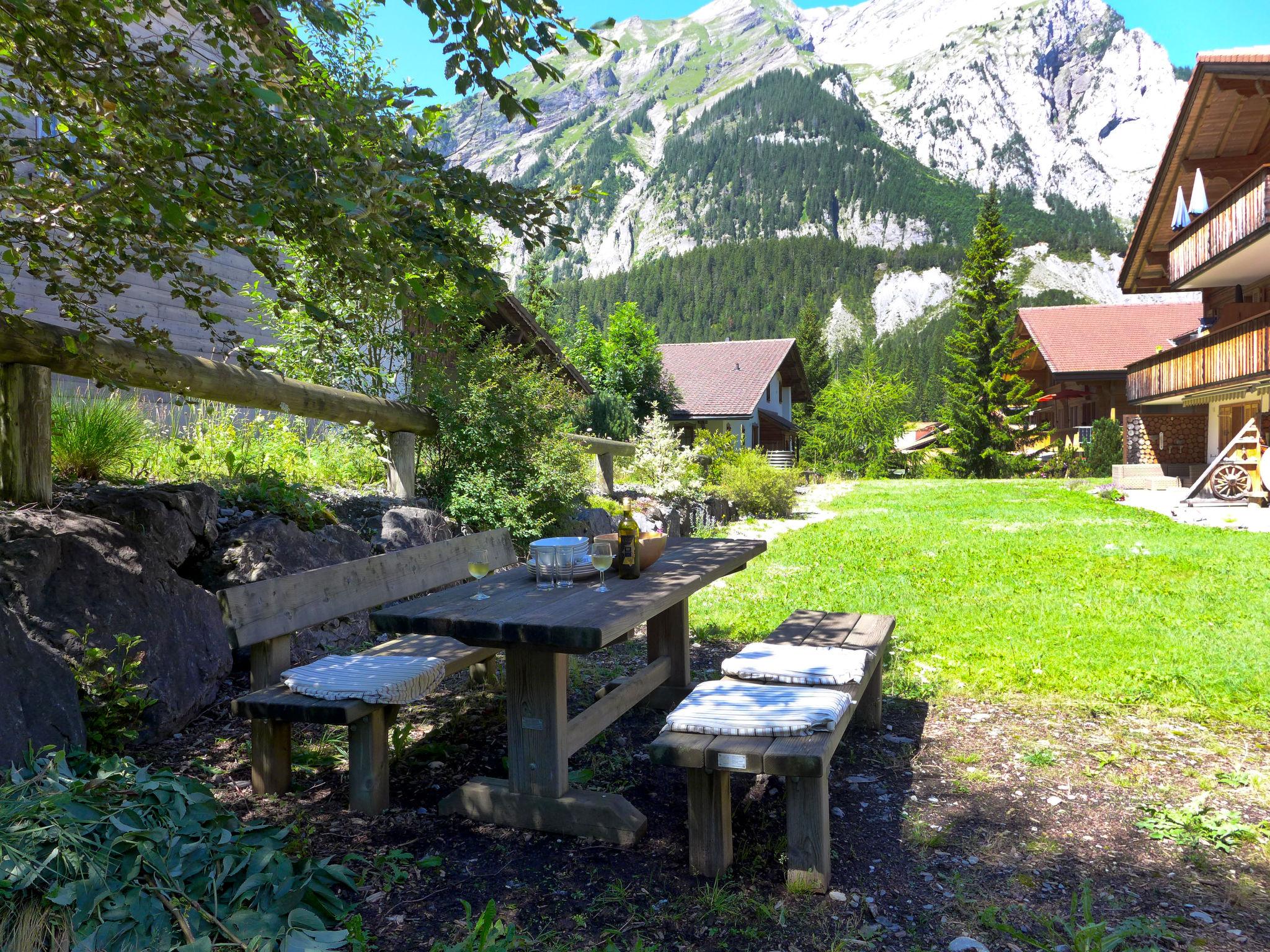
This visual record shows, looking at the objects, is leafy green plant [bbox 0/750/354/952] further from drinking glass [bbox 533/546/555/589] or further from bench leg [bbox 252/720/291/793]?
drinking glass [bbox 533/546/555/589]

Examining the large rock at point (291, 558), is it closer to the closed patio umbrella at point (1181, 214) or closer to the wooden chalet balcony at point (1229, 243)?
the wooden chalet balcony at point (1229, 243)

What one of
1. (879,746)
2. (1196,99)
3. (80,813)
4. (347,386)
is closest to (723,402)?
(1196,99)

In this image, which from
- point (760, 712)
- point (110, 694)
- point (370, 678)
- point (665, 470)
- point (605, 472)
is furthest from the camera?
point (665, 470)

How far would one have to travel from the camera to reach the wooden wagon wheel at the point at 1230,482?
47.6ft

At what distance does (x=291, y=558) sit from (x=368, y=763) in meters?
2.09

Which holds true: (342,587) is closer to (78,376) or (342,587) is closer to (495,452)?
(78,376)

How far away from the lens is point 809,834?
8.57 ft

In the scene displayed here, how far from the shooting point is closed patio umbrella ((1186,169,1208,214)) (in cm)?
1700

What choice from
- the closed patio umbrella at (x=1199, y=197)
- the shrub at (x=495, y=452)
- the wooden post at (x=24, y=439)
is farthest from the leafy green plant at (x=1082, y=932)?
the closed patio umbrella at (x=1199, y=197)

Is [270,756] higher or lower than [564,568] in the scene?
lower

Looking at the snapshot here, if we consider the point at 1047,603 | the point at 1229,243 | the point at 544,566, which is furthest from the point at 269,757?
the point at 1229,243

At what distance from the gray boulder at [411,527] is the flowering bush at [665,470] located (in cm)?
697

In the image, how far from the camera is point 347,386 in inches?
351

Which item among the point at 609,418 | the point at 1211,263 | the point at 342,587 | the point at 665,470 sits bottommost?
the point at 342,587
